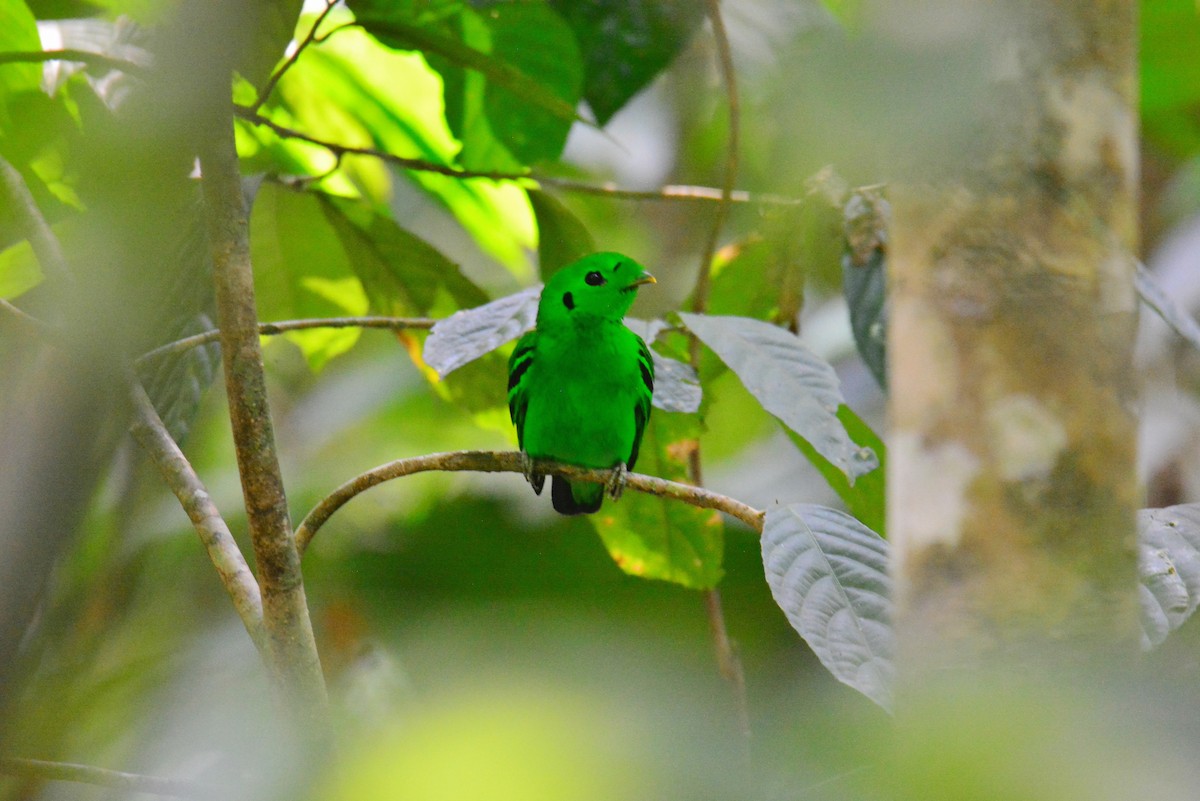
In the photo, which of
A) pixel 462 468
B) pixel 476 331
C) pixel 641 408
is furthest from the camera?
pixel 641 408

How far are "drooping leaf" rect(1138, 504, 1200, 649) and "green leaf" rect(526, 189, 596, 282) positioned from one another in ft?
5.30

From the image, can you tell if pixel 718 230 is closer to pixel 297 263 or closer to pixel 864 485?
pixel 864 485

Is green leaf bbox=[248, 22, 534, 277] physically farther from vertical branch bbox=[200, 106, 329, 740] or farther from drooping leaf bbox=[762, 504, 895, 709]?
drooping leaf bbox=[762, 504, 895, 709]

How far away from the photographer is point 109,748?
368 centimetres

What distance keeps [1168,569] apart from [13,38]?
2284mm

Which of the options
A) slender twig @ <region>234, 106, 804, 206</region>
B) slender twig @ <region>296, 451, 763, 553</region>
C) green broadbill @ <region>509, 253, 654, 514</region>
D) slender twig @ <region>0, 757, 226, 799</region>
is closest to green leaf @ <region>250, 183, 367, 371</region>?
slender twig @ <region>234, 106, 804, 206</region>

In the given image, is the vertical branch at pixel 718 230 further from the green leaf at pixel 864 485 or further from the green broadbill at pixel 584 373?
the green leaf at pixel 864 485

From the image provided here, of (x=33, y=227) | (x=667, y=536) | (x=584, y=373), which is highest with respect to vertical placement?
(x=33, y=227)

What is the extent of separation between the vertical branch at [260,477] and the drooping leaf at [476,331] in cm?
31

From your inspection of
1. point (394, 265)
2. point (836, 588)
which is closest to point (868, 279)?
point (394, 265)

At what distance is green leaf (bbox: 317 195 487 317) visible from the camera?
9.50 ft

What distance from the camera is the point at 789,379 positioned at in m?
2.04

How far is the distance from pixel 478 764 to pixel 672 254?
6.54 metres

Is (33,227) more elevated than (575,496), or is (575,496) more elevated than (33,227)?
(33,227)
